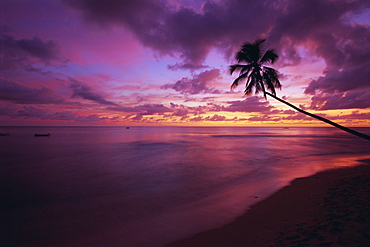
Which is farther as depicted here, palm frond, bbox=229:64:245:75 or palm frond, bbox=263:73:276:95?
palm frond, bbox=229:64:245:75

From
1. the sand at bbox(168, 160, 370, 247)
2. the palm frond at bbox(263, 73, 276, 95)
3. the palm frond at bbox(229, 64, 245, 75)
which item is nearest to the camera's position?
the sand at bbox(168, 160, 370, 247)

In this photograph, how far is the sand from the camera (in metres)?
5.18

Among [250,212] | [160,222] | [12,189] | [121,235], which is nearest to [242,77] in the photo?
[250,212]

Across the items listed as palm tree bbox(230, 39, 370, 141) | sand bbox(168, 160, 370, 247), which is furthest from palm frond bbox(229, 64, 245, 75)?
sand bbox(168, 160, 370, 247)

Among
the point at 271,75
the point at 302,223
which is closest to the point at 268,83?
the point at 271,75

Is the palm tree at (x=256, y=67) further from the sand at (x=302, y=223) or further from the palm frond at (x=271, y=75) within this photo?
the sand at (x=302, y=223)

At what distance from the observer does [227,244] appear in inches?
218

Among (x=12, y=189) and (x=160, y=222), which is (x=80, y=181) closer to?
(x=12, y=189)

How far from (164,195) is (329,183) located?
31.4 ft

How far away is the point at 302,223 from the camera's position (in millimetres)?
6184

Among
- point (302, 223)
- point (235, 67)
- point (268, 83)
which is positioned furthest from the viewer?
point (235, 67)

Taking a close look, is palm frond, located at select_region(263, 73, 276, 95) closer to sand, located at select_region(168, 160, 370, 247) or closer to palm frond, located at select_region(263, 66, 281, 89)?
palm frond, located at select_region(263, 66, 281, 89)

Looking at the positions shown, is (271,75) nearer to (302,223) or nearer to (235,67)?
(235,67)

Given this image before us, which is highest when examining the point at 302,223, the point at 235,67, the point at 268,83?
the point at 235,67
